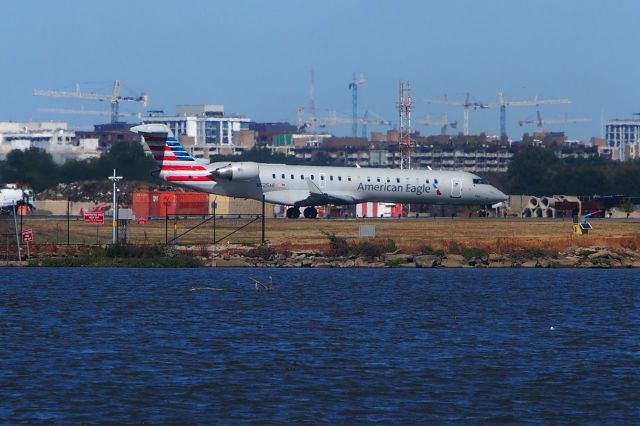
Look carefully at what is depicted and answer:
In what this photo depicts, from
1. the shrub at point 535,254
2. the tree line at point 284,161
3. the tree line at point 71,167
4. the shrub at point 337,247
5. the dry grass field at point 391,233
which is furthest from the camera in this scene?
the tree line at point 284,161

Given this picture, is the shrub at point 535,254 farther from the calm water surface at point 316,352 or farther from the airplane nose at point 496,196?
the airplane nose at point 496,196

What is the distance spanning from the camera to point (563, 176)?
161 metres

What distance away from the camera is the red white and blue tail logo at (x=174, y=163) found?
9500cm

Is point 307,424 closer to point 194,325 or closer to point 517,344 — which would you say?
point 517,344

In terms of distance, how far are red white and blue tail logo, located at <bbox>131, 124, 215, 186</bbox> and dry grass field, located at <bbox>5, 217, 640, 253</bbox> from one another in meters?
3.23

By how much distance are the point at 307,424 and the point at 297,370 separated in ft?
23.2

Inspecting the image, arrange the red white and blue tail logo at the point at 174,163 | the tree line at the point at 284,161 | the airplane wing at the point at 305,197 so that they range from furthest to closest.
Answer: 1. the tree line at the point at 284,161
2. the airplane wing at the point at 305,197
3. the red white and blue tail logo at the point at 174,163

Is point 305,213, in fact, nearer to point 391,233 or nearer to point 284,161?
point 391,233

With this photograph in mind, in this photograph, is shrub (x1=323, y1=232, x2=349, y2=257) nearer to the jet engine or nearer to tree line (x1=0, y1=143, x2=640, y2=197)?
the jet engine

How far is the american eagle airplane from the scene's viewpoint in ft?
312

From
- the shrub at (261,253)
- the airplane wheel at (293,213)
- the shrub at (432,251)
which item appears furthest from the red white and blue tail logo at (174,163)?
the shrub at (432,251)

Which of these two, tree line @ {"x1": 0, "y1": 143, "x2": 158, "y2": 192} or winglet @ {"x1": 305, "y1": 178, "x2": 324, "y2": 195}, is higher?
tree line @ {"x1": 0, "y1": 143, "x2": 158, "y2": 192}

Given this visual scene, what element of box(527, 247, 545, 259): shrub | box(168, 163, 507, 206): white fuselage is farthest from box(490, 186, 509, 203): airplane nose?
box(527, 247, 545, 259): shrub

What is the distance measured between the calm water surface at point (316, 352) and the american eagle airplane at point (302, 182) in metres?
29.8
